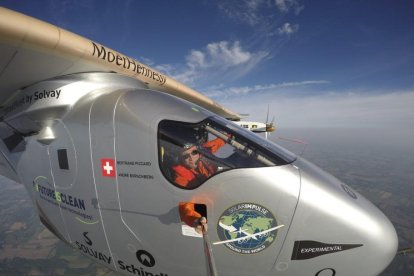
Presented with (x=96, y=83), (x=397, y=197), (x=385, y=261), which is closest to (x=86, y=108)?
(x=96, y=83)

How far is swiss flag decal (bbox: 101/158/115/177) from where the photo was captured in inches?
116

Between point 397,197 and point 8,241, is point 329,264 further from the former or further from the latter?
point 397,197

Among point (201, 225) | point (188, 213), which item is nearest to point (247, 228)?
point (201, 225)

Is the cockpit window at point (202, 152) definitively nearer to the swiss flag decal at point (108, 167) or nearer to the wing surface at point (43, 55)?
the swiss flag decal at point (108, 167)

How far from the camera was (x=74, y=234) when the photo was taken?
3.56 meters

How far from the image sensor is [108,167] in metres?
2.97

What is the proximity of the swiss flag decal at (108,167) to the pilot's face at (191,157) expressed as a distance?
0.98 meters

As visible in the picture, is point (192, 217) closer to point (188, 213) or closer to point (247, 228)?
point (188, 213)

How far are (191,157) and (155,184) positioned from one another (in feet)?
1.86

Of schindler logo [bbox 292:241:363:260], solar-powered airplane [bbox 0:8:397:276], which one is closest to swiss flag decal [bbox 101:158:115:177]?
solar-powered airplane [bbox 0:8:397:276]

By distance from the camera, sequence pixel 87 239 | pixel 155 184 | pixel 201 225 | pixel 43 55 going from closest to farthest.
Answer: pixel 201 225 < pixel 155 184 < pixel 43 55 < pixel 87 239

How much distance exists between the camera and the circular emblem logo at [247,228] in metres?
2.48

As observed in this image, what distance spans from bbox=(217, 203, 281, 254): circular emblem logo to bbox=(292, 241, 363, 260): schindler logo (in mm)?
300

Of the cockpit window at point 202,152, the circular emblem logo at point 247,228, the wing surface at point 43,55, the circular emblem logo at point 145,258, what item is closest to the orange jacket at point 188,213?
the cockpit window at point 202,152
